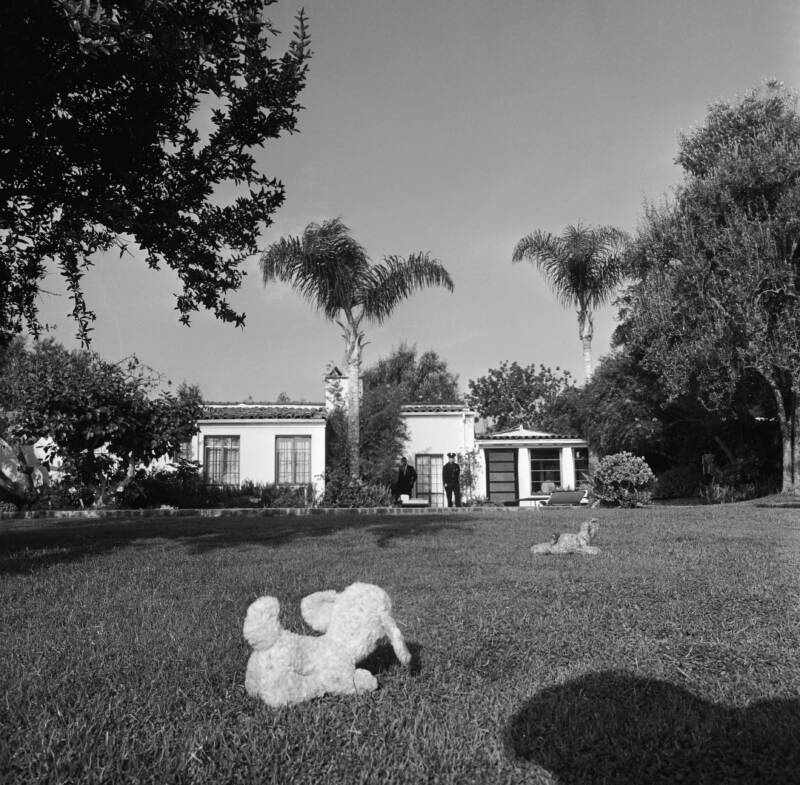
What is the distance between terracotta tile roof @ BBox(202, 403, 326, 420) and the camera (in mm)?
25656

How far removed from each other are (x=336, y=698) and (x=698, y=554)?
611 centimetres

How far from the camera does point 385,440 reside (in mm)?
27516

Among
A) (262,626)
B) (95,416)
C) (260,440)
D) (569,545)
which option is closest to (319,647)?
(262,626)

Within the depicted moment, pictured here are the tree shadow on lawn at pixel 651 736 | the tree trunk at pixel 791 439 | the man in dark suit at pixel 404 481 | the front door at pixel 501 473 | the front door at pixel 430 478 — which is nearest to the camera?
the tree shadow on lawn at pixel 651 736

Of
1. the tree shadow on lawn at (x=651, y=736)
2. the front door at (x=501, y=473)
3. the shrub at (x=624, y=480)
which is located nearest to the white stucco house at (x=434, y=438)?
the front door at (x=501, y=473)

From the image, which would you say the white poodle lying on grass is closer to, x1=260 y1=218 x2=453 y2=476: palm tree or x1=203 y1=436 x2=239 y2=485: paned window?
x1=260 y1=218 x2=453 y2=476: palm tree

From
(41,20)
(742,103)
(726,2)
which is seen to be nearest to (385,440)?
(742,103)

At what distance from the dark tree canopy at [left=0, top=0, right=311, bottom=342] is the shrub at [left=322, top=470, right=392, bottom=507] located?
1371 centimetres

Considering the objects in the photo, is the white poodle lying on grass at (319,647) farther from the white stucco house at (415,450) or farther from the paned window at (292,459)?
the paned window at (292,459)

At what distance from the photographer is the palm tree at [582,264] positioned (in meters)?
26.2

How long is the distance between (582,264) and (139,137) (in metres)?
20.5

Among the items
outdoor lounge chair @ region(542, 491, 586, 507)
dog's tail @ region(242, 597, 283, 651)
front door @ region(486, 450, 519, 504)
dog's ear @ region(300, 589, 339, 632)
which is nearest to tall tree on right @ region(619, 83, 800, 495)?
outdoor lounge chair @ region(542, 491, 586, 507)

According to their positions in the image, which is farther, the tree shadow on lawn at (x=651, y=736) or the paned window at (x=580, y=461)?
the paned window at (x=580, y=461)

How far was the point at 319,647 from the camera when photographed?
11.5 feet
